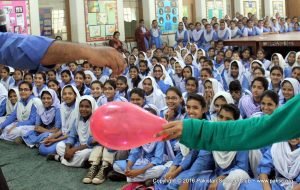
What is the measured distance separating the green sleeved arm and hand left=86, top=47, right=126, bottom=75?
0.96 feet

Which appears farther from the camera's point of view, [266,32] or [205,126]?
[266,32]

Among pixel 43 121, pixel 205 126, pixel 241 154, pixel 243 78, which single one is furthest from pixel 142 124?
pixel 243 78

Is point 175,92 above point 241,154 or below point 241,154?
above

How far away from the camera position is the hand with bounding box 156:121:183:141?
3.59 ft

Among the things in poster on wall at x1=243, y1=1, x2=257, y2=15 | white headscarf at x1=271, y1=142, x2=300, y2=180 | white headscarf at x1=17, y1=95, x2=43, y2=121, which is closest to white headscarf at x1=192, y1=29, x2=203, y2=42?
poster on wall at x1=243, y1=1, x2=257, y2=15

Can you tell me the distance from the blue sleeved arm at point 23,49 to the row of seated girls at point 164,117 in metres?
1.78

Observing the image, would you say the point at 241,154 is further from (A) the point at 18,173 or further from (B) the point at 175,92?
(A) the point at 18,173

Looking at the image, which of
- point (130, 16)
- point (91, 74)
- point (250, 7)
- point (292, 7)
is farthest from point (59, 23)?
point (292, 7)

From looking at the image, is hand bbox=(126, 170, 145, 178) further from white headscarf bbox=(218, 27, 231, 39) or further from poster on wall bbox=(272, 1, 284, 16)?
poster on wall bbox=(272, 1, 284, 16)

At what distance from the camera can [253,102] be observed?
3629mm

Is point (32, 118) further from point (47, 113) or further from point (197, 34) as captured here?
point (197, 34)

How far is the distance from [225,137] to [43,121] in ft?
11.0

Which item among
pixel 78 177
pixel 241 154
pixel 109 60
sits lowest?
pixel 78 177

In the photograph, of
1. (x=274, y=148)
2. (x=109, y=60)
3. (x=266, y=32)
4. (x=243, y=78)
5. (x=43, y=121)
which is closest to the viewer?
(x=109, y=60)
